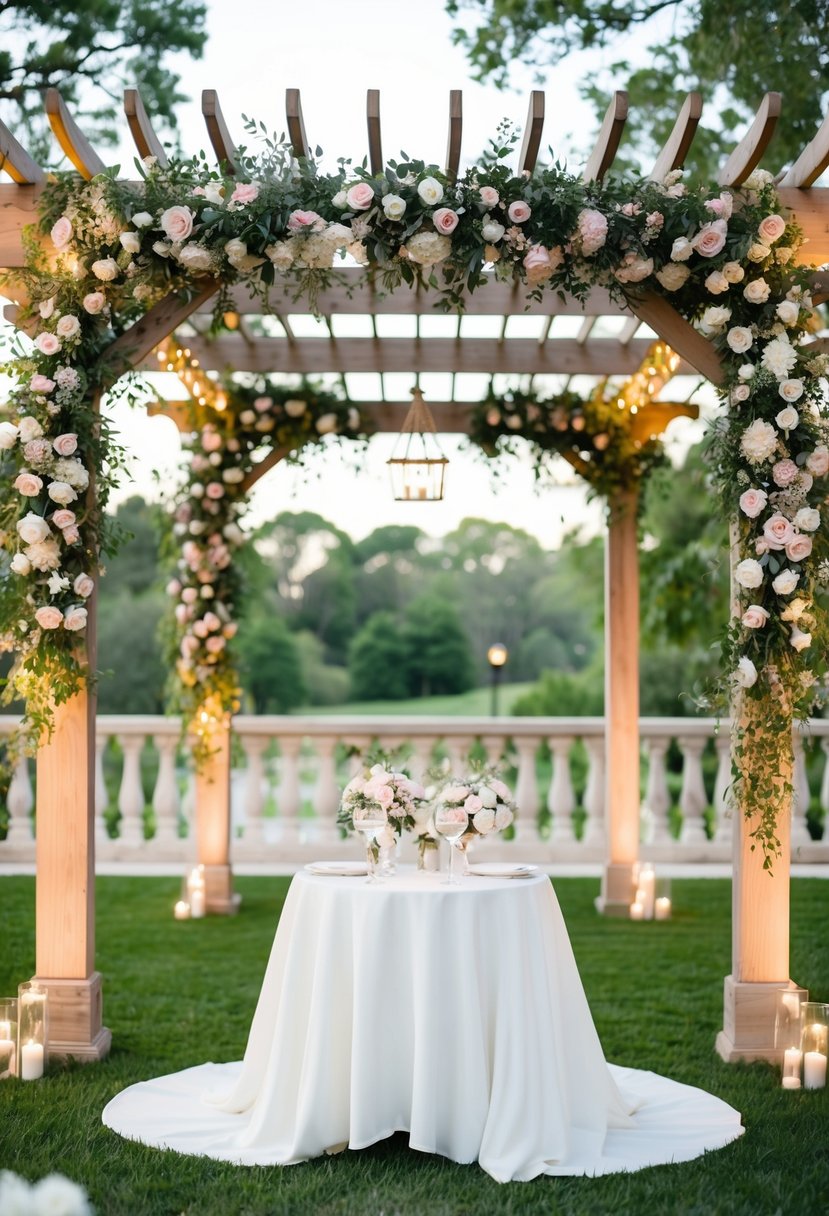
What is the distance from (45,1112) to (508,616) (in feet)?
46.5

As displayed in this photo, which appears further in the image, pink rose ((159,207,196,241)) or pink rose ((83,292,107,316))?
pink rose ((83,292,107,316))

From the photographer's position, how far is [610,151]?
4.40 metres

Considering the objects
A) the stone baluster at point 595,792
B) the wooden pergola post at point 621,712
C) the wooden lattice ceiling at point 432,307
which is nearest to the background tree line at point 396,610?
the stone baluster at point 595,792

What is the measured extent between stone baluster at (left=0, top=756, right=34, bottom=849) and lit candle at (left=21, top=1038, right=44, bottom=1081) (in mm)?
4050

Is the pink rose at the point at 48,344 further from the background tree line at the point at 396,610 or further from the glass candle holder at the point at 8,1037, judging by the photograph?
the background tree line at the point at 396,610

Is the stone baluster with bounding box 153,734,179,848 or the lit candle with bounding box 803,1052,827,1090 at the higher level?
the stone baluster with bounding box 153,734,179,848

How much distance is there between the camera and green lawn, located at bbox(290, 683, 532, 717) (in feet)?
59.1

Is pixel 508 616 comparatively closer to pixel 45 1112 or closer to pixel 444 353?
pixel 444 353

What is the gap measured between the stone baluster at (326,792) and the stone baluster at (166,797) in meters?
0.97

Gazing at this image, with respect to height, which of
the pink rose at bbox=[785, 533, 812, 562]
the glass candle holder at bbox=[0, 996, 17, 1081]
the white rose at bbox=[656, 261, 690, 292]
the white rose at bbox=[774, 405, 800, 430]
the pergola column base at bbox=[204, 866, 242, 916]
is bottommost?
the pergola column base at bbox=[204, 866, 242, 916]

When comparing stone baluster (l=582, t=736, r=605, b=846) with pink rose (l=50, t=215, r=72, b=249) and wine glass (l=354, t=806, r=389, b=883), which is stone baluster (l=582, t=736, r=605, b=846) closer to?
wine glass (l=354, t=806, r=389, b=883)

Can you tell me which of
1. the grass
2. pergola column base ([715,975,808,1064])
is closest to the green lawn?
the grass

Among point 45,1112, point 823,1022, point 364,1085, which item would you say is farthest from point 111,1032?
point 823,1022

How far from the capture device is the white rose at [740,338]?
15.1 feet
